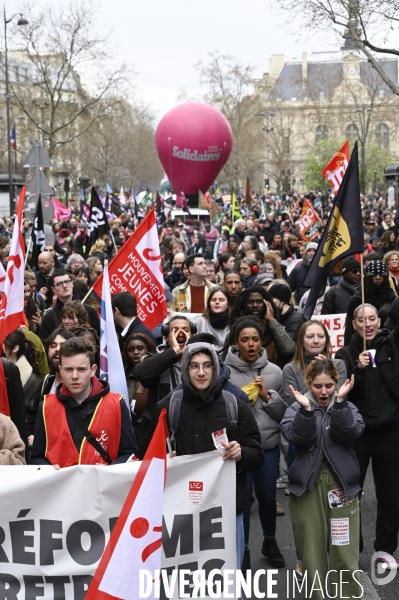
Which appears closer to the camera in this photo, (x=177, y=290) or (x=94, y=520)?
(x=94, y=520)

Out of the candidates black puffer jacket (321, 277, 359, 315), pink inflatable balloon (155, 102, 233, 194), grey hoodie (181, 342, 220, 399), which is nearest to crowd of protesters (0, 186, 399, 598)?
grey hoodie (181, 342, 220, 399)

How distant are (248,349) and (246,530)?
1.11 metres

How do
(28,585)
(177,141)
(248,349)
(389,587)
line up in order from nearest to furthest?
(28,585), (389,587), (248,349), (177,141)

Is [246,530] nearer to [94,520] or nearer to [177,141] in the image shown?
[94,520]

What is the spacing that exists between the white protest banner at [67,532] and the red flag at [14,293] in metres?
1.85

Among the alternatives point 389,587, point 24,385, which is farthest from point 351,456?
point 24,385

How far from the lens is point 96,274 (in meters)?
11.0

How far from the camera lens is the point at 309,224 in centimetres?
1788

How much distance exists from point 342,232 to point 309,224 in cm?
1126

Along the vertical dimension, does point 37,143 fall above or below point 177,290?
above

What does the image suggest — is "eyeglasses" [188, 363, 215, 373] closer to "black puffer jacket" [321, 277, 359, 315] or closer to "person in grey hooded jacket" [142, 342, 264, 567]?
"person in grey hooded jacket" [142, 342, 264, 567]

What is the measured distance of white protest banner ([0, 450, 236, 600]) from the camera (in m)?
4.71

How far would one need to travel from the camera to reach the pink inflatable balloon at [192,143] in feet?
130

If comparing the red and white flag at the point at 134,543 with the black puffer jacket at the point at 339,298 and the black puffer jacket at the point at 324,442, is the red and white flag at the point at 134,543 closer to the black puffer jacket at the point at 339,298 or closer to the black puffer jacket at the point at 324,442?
the black puffer jacket at the point at 324,442
